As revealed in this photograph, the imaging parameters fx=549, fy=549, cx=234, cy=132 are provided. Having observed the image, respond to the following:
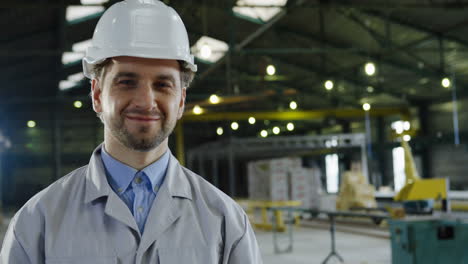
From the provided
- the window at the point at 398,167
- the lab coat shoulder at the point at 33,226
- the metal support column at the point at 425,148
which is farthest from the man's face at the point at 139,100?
the window at the point at 398,167

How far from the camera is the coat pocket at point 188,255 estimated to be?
56.9 inches

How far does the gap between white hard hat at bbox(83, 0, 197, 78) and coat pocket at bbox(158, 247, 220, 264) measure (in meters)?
0.52

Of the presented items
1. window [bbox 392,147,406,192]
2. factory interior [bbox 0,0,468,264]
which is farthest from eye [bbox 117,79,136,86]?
window [bbox 392,147,406,192]

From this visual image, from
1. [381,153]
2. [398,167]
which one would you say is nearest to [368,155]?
[381,153]

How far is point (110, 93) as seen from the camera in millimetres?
1489

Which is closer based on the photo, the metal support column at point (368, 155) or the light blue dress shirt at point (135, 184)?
the light blue dress shirt at point (135, 184)

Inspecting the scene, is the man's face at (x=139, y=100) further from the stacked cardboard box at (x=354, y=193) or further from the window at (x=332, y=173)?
the window at (x=332, y=173)

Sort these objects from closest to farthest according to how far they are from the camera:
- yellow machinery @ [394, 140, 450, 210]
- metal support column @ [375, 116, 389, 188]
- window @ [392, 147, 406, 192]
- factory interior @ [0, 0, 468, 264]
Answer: yellow machinery @ [394, 140, 450, 210], factory interior @ [0, 0, 468, 264], metal support column @ [375, 116, 389, 188], window @ [392, 147, 406, 192]

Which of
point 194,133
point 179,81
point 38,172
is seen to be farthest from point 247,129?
point 179,81

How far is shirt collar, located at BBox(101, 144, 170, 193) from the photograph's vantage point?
1.54 meters

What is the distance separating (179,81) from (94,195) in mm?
392

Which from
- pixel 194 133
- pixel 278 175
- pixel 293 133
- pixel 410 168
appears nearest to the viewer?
pixel 410 168

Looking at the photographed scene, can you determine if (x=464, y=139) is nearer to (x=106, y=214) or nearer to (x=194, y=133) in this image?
(x=194, y=133)

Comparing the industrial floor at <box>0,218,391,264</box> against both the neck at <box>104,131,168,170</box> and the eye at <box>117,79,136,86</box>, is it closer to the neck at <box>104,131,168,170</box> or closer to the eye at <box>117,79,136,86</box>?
the neck at <box>104,131,168,170</box>
